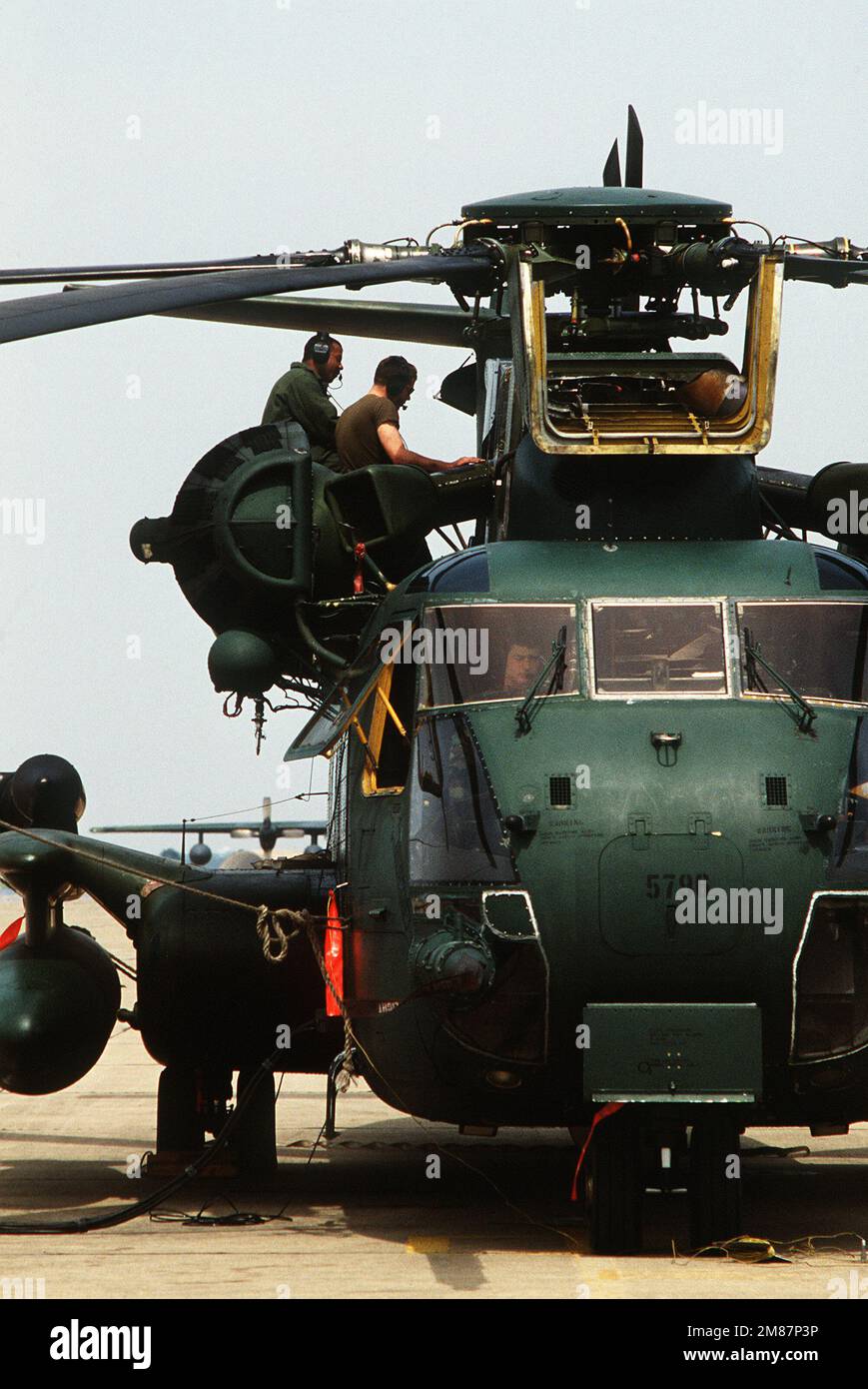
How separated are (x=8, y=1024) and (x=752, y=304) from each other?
5.90m

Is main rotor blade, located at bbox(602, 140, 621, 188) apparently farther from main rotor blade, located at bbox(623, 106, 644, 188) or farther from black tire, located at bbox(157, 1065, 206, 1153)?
black tire, located at bbox(157, 1065, 206, 1153)

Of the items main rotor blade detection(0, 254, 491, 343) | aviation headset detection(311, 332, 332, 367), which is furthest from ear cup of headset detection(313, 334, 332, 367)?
main rotor blade detection(0, 254, 491, 343)

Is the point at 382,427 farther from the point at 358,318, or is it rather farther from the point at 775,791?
the point at 775,791

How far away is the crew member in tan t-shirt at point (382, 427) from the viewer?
41.6ft

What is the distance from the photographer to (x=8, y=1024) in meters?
12.4

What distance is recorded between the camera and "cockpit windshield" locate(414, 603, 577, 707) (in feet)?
33.7

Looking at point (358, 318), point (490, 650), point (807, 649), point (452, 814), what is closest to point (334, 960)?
point (452, 814)

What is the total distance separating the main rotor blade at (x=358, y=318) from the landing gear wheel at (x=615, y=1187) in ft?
19.7

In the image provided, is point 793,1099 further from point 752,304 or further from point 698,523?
point 752,304

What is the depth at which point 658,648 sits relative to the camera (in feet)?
33.8

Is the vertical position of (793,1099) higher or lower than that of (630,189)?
lower
